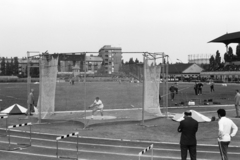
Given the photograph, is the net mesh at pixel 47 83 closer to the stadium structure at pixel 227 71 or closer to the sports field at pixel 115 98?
the sports field at pixel 115 98

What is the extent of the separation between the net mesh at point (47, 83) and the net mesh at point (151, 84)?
4882 mm

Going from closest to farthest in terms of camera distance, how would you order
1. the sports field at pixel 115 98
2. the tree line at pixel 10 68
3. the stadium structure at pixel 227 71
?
1. the sports field at pixel 115 98
2. the stadium structure at pixel 227 71
3. the tree line at pixel 10 68

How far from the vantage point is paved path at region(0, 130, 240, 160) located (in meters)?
10.5

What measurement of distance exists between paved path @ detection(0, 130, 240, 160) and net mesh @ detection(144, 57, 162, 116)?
5.15 metres

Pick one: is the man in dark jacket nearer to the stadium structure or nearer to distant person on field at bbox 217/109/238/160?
distant person on field at bbox 217/109/238/160

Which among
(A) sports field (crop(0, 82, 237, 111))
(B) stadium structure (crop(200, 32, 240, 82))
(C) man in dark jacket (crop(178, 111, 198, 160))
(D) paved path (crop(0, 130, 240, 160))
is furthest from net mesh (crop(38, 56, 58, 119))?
(B) stadium structure (crop(200, 32, 240, 82))

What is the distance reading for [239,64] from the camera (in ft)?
294

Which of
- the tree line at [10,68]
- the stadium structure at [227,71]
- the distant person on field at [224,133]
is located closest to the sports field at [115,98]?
the distant person on field at [224,133]

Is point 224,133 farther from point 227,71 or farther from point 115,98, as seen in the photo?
point 227,71

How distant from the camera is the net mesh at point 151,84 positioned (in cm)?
1733

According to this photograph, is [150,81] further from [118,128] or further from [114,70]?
[118,128]

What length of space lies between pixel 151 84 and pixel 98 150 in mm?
7271

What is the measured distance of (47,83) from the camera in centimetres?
1783

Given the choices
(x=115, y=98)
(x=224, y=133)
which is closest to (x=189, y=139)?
(x=224, y=133)
